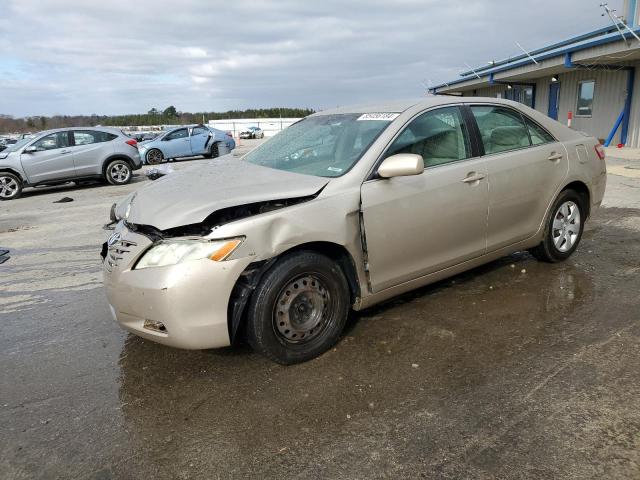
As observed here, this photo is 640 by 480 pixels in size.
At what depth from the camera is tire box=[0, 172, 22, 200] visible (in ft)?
42.0

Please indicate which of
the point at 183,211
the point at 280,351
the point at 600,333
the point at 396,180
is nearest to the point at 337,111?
the point at 396,180

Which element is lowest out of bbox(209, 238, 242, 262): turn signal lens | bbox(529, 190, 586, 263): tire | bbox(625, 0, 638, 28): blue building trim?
bbox(529, 190, 586, 263): tire

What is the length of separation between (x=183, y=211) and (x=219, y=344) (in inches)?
32.8

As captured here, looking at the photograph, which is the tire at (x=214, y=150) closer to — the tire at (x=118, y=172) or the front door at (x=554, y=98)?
the tire at (x=118, y=172)

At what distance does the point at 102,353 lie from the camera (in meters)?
3.63

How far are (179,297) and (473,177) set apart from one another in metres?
2.47

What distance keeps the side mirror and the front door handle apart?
0.71m

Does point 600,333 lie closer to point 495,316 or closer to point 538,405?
point 495,316

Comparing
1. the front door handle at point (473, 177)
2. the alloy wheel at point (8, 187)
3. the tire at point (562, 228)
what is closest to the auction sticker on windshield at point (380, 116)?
the front door handle at point (473, 177)

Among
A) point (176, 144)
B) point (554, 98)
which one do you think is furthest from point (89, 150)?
point (554, 98)

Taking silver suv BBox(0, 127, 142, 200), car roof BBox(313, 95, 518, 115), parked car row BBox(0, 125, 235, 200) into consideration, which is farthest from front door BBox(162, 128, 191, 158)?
car roof BBox(313, 95, 518, 115)

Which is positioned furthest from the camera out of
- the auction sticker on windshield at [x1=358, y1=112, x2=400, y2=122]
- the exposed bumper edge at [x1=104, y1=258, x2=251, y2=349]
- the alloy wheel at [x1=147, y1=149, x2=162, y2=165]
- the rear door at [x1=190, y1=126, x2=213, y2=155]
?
the rear door at [x1=190, y1=126, x2=213, y2=155]

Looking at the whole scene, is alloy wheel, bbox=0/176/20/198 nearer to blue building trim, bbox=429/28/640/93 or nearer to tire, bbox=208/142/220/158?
tire, bbox=208/142/220/158

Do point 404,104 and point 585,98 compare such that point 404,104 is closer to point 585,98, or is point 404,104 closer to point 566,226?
point 566,226
